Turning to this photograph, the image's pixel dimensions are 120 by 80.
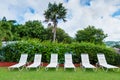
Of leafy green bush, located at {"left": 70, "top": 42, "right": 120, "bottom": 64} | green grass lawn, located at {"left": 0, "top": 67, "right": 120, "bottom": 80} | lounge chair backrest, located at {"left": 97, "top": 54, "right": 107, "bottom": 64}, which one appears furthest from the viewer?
leafy green bush, located at {"left": 70, "top": 42, "right": 120, "bottom": 64}

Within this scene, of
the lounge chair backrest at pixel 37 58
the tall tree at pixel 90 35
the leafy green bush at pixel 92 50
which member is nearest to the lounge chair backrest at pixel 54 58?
the lounge chair backrest at pixel 37 58

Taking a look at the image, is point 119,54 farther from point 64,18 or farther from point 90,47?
point 64,18

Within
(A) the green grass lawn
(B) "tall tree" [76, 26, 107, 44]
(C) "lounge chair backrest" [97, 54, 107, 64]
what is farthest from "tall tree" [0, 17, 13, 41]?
(B) "tall tree" [76, 26, 107, 44]

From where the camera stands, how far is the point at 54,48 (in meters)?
15.7

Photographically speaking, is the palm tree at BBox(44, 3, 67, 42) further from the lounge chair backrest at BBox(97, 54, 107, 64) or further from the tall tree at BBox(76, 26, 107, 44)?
the lounge chair backrest at BBox(97, 54, 107, 64)

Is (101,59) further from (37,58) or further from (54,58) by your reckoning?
(37,58)

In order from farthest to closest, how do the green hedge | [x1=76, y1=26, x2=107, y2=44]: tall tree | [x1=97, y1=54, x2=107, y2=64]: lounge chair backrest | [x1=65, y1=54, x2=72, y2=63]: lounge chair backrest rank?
[x1=76, y1=26, x2=107, y2=44]: tall tree, the green hedge, [x1=65, y1=54, x2=72, y2=63]: lounge chair backrest, [x1=97, y1=54, x2=107, y2=64]: lounge chair backrest

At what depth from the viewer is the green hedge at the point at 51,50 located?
15484 mm

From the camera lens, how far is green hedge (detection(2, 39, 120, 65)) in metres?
15.5

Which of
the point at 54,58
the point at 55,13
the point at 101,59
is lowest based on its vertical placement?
the point at 101,59

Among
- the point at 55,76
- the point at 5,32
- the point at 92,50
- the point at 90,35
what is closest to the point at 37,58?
the point at 92,50

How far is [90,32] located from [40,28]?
11.5 m

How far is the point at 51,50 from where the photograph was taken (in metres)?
15.6

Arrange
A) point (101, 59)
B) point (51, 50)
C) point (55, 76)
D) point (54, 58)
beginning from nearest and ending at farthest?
1. point (55, 76)
2. point (101, 59)
3. point (54, 58)
4. point (51, 50)
